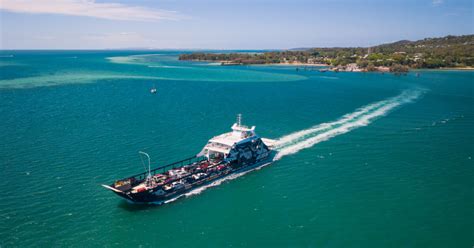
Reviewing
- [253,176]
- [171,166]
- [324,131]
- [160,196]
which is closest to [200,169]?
[171,166]

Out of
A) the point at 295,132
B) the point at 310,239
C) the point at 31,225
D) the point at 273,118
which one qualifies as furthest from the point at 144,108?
the point at 310,239

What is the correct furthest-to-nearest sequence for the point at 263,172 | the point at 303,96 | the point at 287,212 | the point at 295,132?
1. the point at 303,96
2. the point at 295,132
3. the point at 263,172
4. the point at 287,212

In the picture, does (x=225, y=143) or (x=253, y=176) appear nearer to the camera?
(x=253, y=176)

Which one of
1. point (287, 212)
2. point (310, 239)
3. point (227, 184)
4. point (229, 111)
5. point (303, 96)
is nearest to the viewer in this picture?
point (310, 239)

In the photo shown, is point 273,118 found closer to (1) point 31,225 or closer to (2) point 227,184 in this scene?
(2) point 227,184

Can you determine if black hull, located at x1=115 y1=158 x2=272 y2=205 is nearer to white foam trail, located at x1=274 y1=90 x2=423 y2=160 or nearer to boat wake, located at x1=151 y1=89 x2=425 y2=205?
boat wake, located at x1=151 y1=89 x2=425 y2=205

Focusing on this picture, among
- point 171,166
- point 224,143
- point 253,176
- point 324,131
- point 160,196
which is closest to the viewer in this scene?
point 160,196

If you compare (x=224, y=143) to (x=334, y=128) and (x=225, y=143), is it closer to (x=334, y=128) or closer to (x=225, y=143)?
(x=225, y=143)
